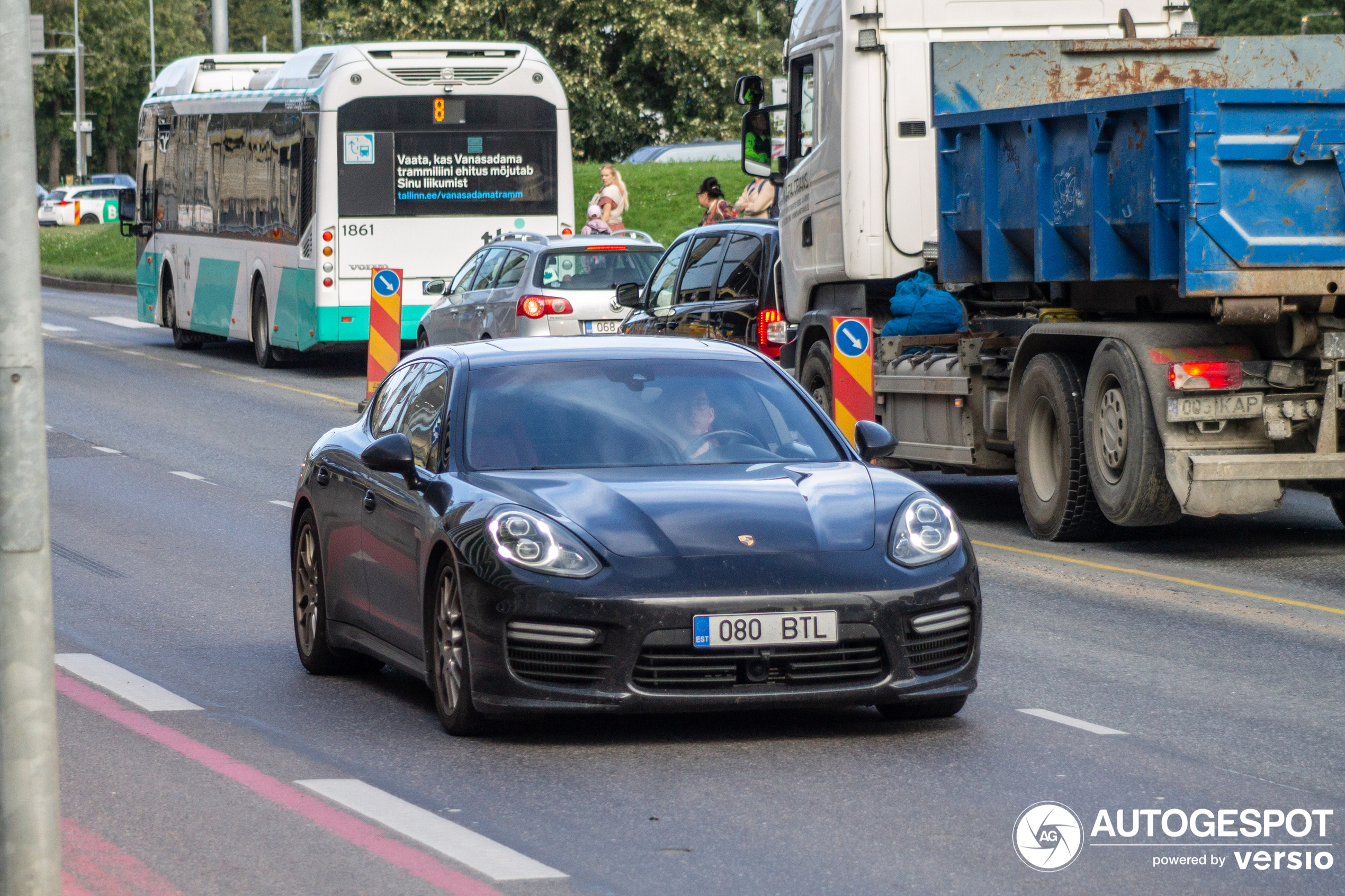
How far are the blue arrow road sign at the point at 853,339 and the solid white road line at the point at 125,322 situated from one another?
22.1 metres

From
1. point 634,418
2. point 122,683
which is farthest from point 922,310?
point 122,683

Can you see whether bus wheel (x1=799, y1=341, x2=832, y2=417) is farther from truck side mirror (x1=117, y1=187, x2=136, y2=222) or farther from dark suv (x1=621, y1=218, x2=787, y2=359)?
truck side mirror (x1=117, y1=187, x2=136, y2=222)

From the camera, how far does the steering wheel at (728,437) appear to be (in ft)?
26.8

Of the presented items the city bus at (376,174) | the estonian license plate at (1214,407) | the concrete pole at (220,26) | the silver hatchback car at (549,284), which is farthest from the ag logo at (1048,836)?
the concrete pole at (220,26)

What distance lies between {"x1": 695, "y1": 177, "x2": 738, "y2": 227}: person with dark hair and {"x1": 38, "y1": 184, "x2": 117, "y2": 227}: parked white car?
47.7 metres

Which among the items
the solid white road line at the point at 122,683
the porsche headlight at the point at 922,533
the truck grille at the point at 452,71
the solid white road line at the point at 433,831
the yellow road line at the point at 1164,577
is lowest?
the yellow road line at the point at 1164,577

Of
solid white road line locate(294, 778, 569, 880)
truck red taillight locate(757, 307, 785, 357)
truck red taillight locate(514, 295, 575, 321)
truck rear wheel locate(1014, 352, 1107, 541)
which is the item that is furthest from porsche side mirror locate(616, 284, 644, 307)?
solid white road line locate(294, 778, 569, 880)

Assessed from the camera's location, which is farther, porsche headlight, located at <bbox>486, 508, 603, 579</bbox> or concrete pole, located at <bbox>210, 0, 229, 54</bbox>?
concrete pole, located at <bbox>210, 0, 229, 54</bbox>

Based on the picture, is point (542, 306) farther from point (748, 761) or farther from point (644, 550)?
point (748, 761)

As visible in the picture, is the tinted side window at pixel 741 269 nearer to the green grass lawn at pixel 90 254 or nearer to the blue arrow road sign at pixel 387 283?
the blue arrow road sign at pixel 387 283

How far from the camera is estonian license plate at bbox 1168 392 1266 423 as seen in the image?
38.5 feet

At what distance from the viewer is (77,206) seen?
73.6 m

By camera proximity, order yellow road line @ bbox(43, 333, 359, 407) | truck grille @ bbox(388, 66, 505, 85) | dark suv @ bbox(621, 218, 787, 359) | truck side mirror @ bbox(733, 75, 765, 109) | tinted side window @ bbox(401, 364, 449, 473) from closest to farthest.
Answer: tinted side window @ bbox(401, 364, 449, 473) < truck side mirror @ bbox(733, 75, 765, 109) < dark suv @ bbox(621, 218, 787, 359) < yellow road line @ bbox(43, 333, 359, 407) < truck grille @ bbox(388, 66, 505, 85)

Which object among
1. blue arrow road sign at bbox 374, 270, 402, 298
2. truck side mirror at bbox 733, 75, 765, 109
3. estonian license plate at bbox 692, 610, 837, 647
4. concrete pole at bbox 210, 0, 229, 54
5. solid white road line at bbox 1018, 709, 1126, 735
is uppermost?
concrete pole at bbox 210, 0, 229, 54
